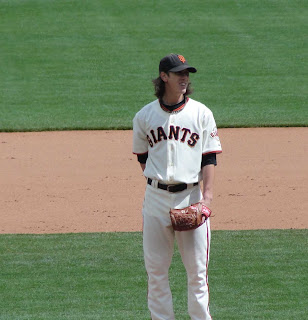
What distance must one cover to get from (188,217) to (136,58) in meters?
13.3

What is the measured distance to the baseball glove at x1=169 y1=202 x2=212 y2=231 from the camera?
4.96 metres

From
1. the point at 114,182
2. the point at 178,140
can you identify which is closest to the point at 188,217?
the point at 178,140

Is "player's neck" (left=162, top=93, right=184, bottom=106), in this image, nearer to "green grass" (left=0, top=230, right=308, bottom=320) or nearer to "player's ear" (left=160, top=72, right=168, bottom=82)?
"player's ear" (left=160, top=72, right=168, bottom=82)

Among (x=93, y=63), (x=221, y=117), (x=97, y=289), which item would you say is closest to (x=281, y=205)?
(x=97, y=289)

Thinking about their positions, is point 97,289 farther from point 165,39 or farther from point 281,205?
point 165,39

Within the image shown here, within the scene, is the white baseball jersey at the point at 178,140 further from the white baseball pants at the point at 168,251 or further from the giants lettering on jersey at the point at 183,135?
the white baseball pants at the point at 168,251

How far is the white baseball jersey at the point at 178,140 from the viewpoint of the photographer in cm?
511

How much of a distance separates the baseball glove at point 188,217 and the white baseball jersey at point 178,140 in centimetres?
19

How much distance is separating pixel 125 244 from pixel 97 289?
1.44m

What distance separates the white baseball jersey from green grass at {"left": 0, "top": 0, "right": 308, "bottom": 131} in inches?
324

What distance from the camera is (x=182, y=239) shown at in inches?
203

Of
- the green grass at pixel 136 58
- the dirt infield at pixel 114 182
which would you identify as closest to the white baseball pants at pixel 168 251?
the dirt infield at pixel 114 182

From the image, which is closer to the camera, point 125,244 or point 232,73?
point 125,244

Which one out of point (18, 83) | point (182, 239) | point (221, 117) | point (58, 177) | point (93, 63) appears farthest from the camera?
point (93, 63)
